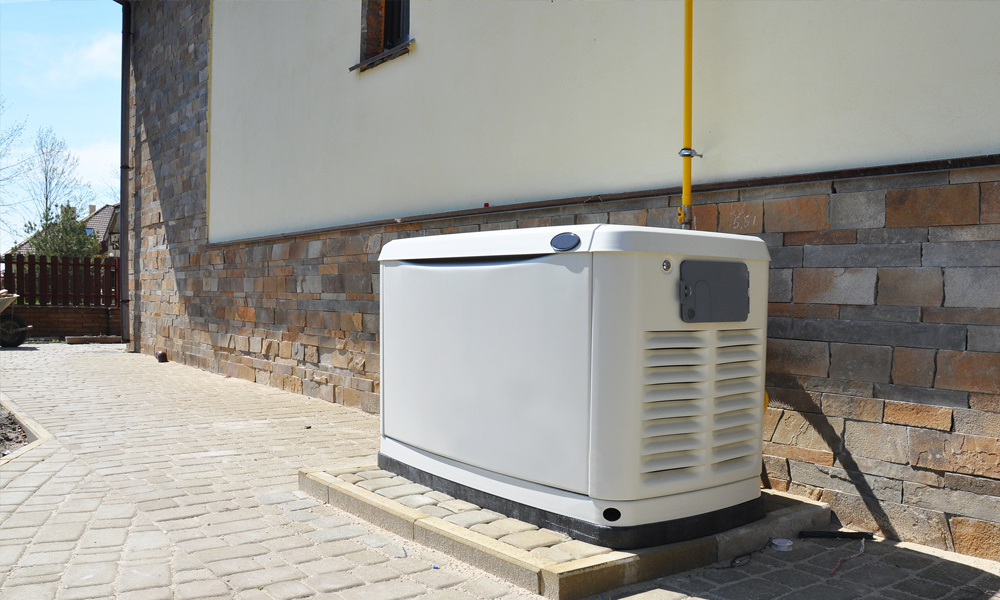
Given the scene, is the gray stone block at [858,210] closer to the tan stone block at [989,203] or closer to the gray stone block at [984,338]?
the tan stone block at [989,203]

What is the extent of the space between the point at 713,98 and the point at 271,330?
650cm

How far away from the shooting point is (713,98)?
4523 mm

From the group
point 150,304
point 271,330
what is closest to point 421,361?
point 271,330

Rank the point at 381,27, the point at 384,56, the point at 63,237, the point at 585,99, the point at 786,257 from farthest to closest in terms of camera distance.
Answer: the point at 63,237 < the point at 381,27 < the point at 384,56 < the point at 585,99 < the point at 786,257

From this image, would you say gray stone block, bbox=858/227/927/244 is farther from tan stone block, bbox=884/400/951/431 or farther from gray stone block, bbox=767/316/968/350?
tan stone block, bbox=884/400/951/431

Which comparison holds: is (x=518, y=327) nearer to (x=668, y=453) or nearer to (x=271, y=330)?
(x=668, y=453)

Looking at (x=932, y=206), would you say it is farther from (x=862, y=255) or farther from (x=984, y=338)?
(x=984, y=338)

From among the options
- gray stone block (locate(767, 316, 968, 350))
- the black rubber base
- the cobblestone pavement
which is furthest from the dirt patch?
gray stone block (locate(767, 316, 968, 350))

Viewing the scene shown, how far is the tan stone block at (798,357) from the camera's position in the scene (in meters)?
3.99

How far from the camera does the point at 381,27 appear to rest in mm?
7902

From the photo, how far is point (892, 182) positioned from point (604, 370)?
187 centimetres

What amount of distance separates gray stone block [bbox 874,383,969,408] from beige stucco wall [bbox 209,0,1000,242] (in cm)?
110

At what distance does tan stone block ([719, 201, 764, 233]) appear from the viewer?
4.29 metres

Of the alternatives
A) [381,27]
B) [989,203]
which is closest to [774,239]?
[989,203]
